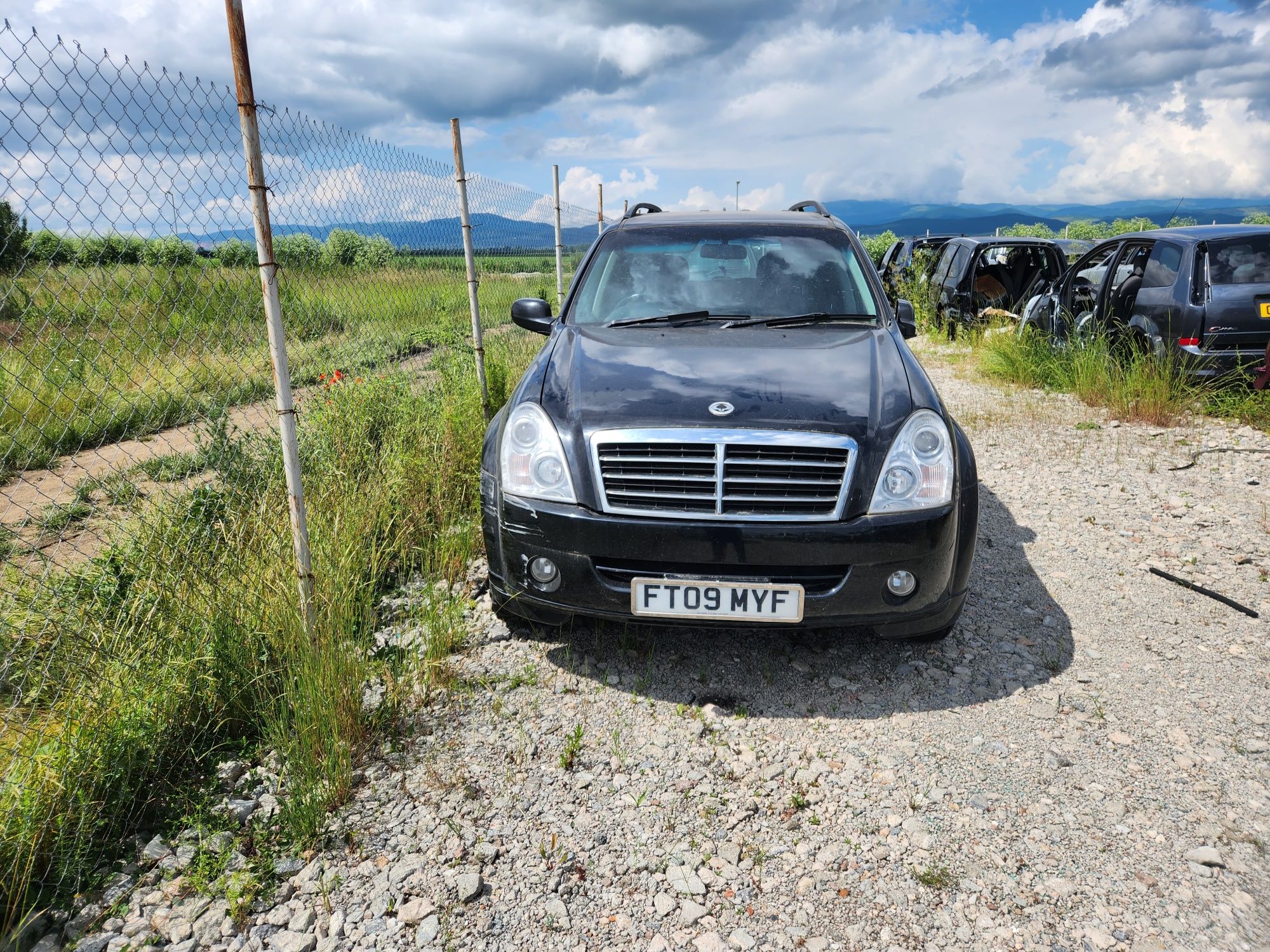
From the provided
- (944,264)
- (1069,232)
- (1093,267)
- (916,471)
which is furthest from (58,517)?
(1069,232)

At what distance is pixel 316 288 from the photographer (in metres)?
5.52

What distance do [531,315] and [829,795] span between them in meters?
2.87

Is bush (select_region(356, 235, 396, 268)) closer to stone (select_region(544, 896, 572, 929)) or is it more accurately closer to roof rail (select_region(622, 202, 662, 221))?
roof rail (select_region(622, 202, 662, 221))

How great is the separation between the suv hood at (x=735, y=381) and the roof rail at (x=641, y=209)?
1751 millimetres

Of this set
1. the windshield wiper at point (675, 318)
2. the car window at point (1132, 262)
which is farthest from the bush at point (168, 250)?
the car window at point (1132, 262)

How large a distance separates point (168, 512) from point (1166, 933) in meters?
4.05

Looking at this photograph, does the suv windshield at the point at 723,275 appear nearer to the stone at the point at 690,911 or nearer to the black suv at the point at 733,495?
the black suv at the point at 733,495

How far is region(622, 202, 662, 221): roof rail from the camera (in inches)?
205

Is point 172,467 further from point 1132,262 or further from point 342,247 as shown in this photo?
point 1132,262

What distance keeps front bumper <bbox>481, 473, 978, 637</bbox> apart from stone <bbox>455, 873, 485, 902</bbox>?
104 cm

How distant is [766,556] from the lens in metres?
2.86

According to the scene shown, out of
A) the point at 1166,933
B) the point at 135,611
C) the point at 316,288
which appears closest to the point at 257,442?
the point at 316,288

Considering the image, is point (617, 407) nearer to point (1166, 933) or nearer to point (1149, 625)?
point (1166, 933)

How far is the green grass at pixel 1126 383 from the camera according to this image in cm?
698
